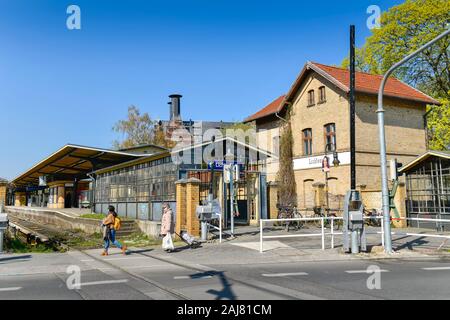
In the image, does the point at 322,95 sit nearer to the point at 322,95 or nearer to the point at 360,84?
the point at 322,95

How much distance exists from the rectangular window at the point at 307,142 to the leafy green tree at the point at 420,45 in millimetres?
9019

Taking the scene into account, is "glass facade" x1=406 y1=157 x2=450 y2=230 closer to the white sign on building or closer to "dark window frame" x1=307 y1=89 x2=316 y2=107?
the white sign on building

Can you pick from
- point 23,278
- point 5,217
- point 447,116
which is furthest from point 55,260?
point 447,116

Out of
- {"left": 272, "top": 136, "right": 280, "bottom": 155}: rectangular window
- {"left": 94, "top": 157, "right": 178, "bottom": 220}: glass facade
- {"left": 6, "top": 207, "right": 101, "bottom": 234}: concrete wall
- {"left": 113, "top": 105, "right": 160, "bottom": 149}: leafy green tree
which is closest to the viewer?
{"left": 94, "top": 157, "right": 178, "bottom": 220}: glass facade

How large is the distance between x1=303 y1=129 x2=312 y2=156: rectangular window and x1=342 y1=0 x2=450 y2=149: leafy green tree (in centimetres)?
902

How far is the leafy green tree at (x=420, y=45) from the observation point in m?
31.1

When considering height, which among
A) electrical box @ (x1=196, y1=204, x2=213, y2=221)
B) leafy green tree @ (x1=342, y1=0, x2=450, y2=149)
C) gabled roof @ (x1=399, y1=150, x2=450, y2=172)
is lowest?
electrical box @ (x1=196, y1=204, x2=213, y2=221)

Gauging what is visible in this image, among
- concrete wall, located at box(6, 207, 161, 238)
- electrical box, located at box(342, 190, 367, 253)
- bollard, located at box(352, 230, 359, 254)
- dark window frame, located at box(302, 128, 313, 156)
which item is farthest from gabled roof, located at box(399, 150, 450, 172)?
concrete wall, located at box(6, 207, 161, 238)

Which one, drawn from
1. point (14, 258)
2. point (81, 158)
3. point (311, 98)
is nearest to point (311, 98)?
point (311, 98)

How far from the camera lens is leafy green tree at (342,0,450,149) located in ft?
102

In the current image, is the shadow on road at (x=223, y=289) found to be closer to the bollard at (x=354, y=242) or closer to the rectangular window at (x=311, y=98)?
the bollard at (x=354, y=242)

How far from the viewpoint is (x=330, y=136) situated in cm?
2720

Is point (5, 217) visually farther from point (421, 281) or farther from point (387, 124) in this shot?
point (387, 124)

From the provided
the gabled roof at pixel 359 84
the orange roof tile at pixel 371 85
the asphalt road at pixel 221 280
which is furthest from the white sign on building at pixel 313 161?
the asphalt road at pixel 221 280
